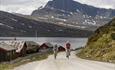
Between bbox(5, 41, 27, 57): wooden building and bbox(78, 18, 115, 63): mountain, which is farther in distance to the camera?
bbox(5, 41, 27, 57): wooden building

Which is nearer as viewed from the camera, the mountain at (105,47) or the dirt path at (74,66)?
the dirt path at (74,66)

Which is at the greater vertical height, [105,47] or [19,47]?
[105,47]

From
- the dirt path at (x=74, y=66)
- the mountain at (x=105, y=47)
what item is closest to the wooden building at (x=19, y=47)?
the mountain at (x=105, y=47)

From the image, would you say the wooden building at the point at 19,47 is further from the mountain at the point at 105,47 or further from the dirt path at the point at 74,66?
the dirt path at the point at 74,66

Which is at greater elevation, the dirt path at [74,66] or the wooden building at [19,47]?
the dirt path at [74,66]

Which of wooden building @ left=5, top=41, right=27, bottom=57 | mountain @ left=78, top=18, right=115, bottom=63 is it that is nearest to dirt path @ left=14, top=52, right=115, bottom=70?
mountain @ left=78, top=18, right=115, bottom=63

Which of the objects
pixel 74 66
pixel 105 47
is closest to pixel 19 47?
pixel 105 47

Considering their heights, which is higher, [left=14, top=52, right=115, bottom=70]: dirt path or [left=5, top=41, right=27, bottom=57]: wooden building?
[left=14, top=52, right=115, bottom=70]: dirt path

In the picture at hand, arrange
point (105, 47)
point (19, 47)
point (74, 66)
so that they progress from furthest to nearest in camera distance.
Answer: point (19, 47) → point (105, 47) → point (74, 66)

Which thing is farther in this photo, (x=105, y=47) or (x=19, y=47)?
(x=19, y=47)

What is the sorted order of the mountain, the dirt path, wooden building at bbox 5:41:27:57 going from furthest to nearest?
wooden building at bbox 5:41:27:57, the mountain, the dirt path

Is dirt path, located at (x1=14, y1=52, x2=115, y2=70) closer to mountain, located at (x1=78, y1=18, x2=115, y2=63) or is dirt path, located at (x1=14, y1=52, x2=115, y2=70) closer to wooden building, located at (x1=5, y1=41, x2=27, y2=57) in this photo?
mountain, located at (x1=78, y1=18, x2=115, y2=63)

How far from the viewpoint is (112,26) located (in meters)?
A: 54.1

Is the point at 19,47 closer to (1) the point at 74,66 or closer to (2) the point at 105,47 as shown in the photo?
(2) the point at 105,47
